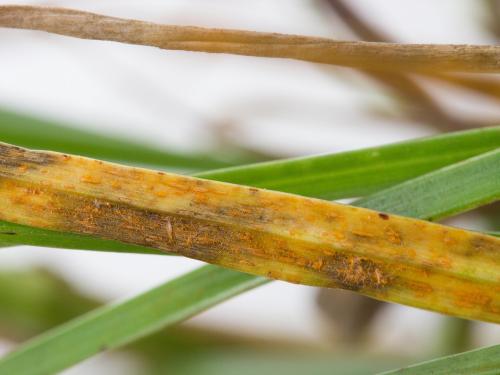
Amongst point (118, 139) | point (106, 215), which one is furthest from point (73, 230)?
point (118, 139)

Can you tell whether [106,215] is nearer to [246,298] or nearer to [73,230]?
[73,230]

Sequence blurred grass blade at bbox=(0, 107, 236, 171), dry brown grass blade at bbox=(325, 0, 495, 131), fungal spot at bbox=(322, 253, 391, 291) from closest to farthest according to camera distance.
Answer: fungal spot at bbox=(322, 253, 391, 291) < blurred grass blade at bbox=(0, 107, 236, 171) < dry brown grass blade at bbox=(325, 0, 495, 131)

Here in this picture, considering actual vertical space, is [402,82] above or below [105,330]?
above

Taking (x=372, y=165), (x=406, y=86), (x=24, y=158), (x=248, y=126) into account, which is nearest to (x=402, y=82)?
(x=406, y=86)

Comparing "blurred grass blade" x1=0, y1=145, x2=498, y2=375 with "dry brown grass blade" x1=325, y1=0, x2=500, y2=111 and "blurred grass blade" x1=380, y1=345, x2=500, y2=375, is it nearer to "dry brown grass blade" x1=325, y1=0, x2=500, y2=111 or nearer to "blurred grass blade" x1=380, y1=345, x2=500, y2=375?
"blurred grass blade" x1=380, y1=345, x2=500, y2=375

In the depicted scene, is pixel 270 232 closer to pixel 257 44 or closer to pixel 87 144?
pixel 257 44

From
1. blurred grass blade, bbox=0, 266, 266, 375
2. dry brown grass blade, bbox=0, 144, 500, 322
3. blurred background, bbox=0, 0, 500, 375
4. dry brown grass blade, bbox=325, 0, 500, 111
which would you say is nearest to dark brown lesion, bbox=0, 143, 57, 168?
dry brown grass blade, bbox=0, 144, 500, 322

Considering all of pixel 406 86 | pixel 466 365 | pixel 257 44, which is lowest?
pixel 466 365

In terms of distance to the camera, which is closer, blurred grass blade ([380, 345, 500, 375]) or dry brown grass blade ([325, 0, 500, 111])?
blurred grass blade ([380, 345, 500, 375])
